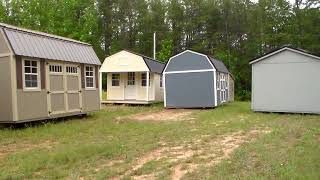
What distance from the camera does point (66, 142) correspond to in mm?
9977

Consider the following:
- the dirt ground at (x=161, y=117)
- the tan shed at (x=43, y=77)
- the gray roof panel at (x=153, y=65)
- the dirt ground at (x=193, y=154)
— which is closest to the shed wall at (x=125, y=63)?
the gray roof panel at (x=153, y=65)

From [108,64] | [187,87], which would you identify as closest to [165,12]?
[108,64]

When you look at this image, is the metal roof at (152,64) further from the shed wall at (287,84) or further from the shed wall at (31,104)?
the shed wall at (31,104)

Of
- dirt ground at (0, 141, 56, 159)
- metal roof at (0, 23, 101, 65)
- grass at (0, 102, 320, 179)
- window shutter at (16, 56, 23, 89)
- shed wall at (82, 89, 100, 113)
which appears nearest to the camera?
grass at (0, 102, 320, 179)

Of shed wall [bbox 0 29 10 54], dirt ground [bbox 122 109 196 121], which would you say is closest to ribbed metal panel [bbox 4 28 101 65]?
shed wall [bbox 0 29 10 54]

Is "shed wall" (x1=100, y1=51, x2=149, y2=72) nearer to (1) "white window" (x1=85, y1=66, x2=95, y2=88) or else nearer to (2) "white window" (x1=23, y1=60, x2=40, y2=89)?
(1) "white window" (x1=85, y1=66, x2=95, y2=88)

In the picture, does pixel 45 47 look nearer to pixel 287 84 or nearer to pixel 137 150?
pixel 137 150

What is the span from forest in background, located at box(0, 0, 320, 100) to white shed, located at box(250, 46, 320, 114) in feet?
60.6

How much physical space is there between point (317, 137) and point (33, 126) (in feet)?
29.3

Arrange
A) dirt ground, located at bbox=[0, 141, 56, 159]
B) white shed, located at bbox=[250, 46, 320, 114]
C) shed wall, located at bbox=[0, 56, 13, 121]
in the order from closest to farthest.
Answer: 1. dirt ground, located at bbox=[0, 141, 56, 159]
2. shed wall, located at bbox=[0, 56, 13, 121]
3. white shed, located at bbox=[250, 46, 320, 114]

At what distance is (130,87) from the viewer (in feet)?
83.0

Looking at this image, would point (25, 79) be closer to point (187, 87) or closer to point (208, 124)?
point (208, 124)

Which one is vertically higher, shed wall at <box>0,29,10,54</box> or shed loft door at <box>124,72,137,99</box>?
shed wall at <box>0,29,10,54</box>

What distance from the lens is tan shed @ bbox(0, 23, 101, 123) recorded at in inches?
482
